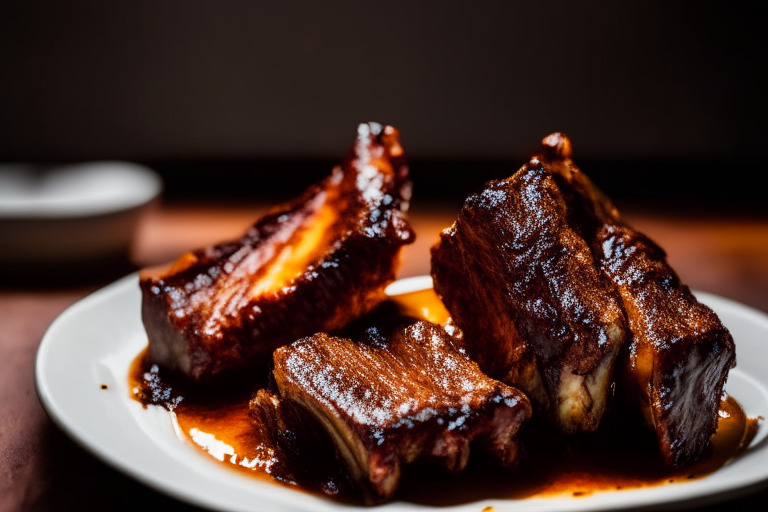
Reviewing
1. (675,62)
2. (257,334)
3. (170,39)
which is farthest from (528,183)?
(170,39)

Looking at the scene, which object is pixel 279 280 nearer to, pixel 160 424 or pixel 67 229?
pixel 160 424

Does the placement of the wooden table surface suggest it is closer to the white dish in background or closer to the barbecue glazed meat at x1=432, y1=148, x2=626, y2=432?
the white dish in background

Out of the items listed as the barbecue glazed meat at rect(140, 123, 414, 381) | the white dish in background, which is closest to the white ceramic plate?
the barbecue glazed meat at rect(140, 123, 414, 381)

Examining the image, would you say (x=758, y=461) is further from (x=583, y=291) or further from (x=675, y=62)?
(x=675, y=62)

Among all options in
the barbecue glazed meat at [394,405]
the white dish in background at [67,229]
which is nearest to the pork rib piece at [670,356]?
the barbecue glazed meat at [394,405]

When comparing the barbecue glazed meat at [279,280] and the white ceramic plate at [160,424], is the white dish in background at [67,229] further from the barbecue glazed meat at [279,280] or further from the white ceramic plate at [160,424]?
the barbecue glazed meat at [279,280]

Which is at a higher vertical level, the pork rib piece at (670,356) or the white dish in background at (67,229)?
the pork rib piece at (670,356)

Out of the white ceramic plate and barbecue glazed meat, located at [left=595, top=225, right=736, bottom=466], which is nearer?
the white ceramic plate
